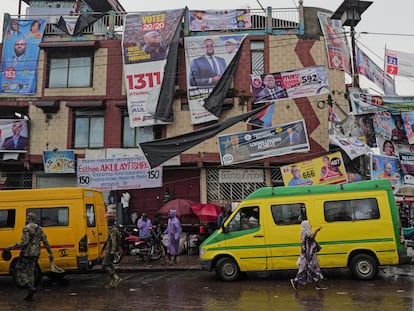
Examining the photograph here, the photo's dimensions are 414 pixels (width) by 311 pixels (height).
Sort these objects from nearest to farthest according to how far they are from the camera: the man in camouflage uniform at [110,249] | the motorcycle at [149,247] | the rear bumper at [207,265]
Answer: the man in camouflage uniform at [110,249] < the rear bumper at [207,265] < the motorcycle at [149,247]

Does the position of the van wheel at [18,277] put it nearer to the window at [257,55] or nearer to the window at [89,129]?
the window at [89,129]

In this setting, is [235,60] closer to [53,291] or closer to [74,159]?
[74,159]

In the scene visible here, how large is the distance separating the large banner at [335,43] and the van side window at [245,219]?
10646 mm

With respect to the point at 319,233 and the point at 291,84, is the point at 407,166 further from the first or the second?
the point at 319,233

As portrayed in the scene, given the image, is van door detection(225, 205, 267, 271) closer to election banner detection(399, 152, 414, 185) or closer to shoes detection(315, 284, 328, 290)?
shoes detection(315, 284, 328, 290)

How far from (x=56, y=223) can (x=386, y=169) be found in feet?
43.8

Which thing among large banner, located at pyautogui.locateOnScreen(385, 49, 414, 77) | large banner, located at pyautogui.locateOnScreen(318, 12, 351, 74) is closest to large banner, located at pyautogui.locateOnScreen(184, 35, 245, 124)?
large banner, located at pyautogui.locateOnScreen(318, 12, 351, 74)

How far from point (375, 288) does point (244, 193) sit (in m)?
9.79

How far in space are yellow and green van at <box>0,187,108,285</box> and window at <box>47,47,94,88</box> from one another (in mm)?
10131

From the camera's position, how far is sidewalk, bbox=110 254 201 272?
45.4ft

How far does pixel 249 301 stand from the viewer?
830 cm

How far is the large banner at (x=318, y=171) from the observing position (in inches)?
649

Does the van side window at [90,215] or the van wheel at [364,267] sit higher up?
the van side window at [90,215]

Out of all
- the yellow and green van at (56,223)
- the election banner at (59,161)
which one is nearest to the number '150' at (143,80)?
the election banner at (59,161)
